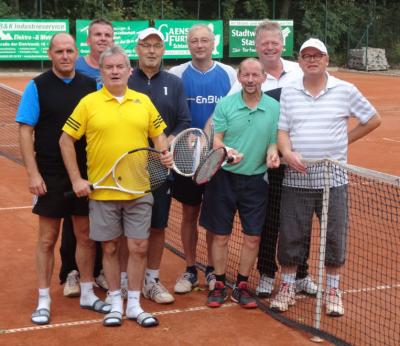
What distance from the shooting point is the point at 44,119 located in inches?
215

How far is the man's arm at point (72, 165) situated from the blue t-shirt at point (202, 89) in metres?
1.40

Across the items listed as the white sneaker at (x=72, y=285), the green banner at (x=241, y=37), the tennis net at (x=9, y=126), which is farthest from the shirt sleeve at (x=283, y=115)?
the green banner at (x=241, y=37)

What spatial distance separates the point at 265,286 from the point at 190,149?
1.48 m

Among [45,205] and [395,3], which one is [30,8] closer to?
[395,3]

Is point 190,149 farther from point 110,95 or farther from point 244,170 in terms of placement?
point 110,95

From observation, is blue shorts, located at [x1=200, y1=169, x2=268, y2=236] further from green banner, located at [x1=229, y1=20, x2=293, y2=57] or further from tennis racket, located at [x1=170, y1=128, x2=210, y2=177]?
green banner, located at [x1=229, y1=20, x2=293, y2=57]

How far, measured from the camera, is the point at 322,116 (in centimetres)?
546

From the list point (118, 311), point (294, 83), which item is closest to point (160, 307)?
point (118, 311)

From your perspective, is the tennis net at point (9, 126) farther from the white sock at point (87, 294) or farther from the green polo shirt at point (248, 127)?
the green polo shirt at point (248, 127)

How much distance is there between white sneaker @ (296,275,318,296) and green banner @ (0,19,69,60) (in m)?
23.9

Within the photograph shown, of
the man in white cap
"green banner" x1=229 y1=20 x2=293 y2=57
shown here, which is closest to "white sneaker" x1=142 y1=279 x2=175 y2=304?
the man in white cap

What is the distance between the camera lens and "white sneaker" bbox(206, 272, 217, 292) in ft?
20.2

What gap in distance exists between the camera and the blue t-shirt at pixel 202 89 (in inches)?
247

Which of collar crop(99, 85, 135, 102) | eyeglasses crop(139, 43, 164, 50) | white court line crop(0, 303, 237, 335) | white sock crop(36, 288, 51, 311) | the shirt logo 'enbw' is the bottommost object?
white court line crop(0, 303, 237, 335)
